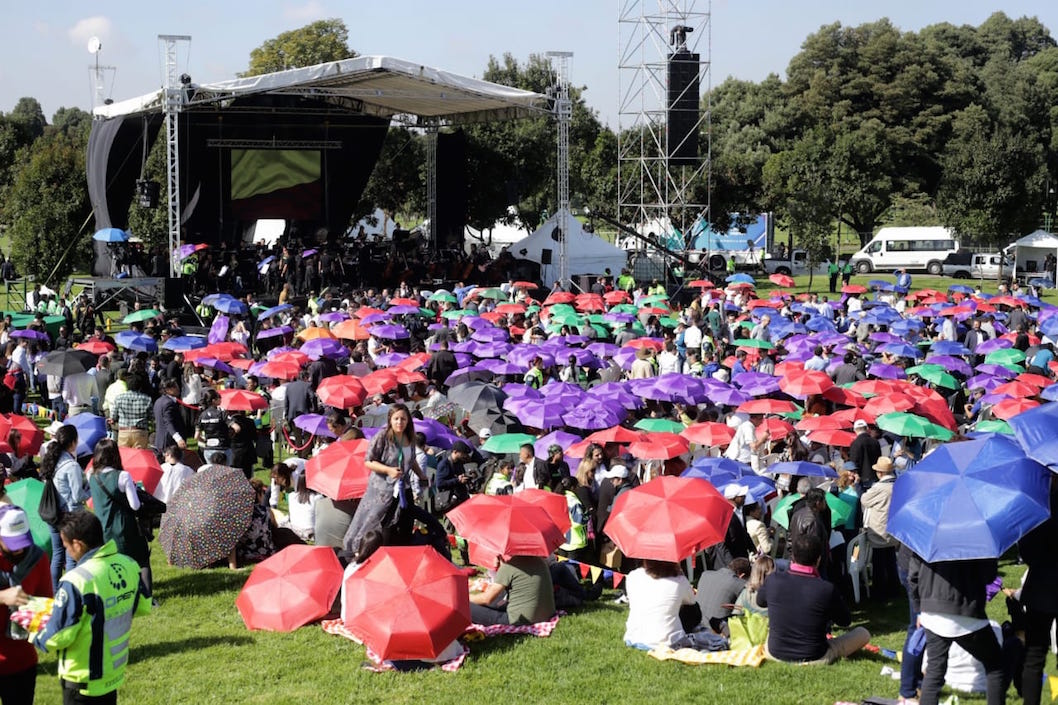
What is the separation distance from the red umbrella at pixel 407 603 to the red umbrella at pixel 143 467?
2.76 meters

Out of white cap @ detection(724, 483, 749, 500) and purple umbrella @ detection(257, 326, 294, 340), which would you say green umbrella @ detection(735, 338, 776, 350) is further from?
purple umbrella @ detection(257, 326, 294, 340)

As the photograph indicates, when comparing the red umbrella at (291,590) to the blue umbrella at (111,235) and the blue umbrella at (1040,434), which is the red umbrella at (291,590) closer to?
the blue umbrella at (1040,434)

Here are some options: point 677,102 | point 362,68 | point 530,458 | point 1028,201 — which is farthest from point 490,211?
point 530,458

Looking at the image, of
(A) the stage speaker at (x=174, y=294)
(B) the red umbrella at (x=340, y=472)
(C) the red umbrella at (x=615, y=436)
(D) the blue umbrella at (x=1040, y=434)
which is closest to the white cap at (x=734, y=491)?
(C) the red umbrella at (x=615, y=436)

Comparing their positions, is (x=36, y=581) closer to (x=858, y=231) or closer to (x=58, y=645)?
(x=58, y=645)

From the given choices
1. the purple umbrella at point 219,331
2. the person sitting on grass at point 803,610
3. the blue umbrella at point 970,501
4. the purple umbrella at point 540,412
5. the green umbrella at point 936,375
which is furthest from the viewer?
the purple umbrella at point 219,331

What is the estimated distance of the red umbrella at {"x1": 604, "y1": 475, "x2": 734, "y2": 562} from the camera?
680cm

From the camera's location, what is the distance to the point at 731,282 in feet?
77.8

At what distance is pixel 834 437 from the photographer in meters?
10.1

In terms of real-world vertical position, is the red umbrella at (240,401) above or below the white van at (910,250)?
below

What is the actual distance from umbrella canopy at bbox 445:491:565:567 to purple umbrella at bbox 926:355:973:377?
332 inches

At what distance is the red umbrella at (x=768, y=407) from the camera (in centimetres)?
1108

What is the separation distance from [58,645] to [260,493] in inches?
173

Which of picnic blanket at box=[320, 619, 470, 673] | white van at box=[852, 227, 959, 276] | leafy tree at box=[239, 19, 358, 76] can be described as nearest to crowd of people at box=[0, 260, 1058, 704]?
picnic blanket at box=[320, 619, 470, 673]
